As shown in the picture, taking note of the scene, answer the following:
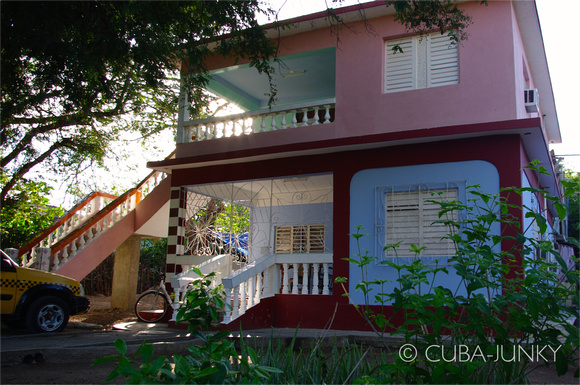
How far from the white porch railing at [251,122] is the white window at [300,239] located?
2829 mm

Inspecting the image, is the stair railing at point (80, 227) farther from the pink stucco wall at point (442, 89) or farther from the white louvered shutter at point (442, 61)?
the white louvered shutter at point (442, 61)

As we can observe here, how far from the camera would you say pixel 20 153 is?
1058 cm

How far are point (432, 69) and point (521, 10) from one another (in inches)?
70.8

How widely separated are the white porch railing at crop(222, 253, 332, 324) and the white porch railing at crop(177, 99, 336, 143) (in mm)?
2544

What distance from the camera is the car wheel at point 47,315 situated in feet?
26.1

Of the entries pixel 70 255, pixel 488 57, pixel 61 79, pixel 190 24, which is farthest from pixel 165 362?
pixel 70 255

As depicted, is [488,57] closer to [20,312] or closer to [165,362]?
[165,362]

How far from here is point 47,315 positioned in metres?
8.21

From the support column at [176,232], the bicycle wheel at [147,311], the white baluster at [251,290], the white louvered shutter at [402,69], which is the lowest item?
the bicycle wheel at [147,311]

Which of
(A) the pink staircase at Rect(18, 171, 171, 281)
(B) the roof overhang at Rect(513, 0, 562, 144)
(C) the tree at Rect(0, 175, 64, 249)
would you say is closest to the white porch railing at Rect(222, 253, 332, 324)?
(A) the pink staircase at Rect(18, 171, 171, 281)

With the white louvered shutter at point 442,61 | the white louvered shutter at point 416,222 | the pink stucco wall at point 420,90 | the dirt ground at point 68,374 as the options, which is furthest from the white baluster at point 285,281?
the white louvered shutter at point 442,61

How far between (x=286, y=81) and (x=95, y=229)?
18.6ft

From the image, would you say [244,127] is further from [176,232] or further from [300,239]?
[300,239]

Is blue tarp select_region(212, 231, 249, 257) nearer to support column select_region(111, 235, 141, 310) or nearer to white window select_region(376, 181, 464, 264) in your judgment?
support column select_region(111, 235, 141, 310)
